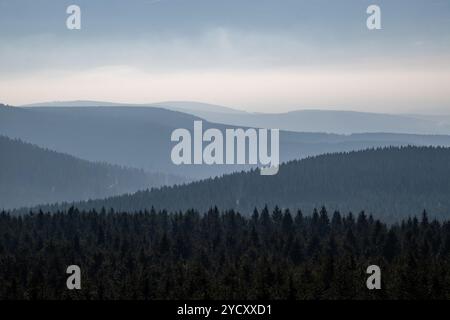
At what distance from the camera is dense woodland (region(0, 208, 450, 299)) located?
116 meters

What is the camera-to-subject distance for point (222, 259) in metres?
148

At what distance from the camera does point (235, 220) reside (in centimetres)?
19975

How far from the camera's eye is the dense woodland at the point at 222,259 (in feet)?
379
